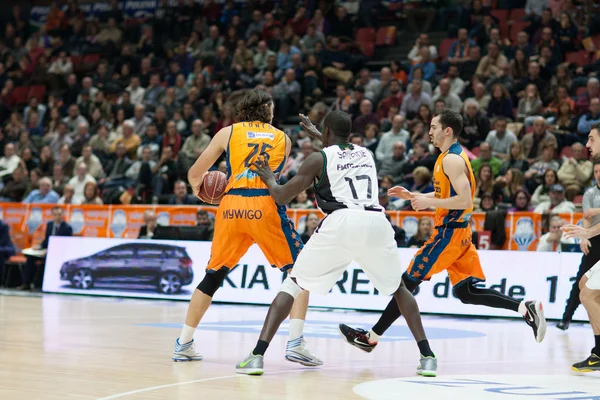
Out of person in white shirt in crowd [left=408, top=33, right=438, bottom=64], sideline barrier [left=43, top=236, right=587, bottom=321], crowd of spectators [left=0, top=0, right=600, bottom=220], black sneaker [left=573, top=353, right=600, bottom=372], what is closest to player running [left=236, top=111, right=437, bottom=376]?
black sneaker [left=573, top=353, right=600, bottom=372]

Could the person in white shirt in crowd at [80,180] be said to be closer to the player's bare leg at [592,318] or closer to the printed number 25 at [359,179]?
the printed number 25 at [359,179]

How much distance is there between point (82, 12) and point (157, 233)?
571 inches

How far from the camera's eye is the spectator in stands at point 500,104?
1816 cm

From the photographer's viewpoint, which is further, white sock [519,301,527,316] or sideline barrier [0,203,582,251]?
sideline barrier [0,203,582,251]

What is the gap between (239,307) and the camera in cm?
1487

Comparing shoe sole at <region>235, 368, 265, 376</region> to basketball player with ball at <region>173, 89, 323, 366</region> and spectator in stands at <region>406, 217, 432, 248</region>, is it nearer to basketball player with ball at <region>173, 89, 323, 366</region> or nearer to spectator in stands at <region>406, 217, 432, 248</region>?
basketball player with ball at <region>173, 89, 323, 366</region>

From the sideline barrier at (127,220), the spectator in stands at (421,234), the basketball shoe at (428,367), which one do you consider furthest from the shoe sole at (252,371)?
the sideline barrier at (127,220)

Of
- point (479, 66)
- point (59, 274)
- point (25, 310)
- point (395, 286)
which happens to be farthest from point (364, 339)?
point (479, 66)

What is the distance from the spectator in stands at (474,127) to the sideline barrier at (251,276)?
14.0 ft

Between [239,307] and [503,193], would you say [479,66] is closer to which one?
[503,193]

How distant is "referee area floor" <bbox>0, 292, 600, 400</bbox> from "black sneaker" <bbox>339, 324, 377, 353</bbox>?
0.59 feet

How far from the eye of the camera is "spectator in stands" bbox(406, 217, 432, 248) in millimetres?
14883

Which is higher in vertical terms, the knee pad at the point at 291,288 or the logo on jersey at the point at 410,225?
the logo on jersey at the point at 410,225

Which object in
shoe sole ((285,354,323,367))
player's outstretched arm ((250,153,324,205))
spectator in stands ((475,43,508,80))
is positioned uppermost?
spectator in stands ((475,43,508,80))
